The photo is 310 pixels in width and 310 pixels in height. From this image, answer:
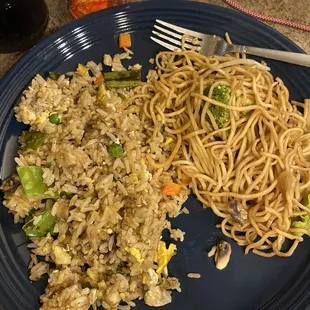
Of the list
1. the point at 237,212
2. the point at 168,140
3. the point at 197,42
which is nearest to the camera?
the point at 237,212

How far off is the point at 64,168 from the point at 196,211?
20.7 inches

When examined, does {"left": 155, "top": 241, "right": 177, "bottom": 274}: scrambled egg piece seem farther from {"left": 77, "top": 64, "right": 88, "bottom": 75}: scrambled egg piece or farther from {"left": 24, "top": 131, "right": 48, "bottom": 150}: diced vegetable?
{"left": 77, "top": 64, "right": 88, "bottom": 75}: scrambled egg piece

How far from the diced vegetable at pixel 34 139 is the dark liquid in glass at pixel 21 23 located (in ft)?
1.72

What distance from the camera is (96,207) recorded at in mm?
1837

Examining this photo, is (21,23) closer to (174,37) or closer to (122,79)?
(122,79)

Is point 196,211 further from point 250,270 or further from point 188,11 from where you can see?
point 188,11

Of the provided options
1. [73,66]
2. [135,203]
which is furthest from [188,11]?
[135,203]

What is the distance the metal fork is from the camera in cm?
208

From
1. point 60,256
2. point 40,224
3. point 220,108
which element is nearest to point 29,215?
point 40,224

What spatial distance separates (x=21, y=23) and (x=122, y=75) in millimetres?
533

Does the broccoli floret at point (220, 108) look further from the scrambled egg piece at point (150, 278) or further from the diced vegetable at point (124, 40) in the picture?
the scrambled egg piece at point (150, 278)

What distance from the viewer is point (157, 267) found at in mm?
1868

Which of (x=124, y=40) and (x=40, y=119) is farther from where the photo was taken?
(x=124, y=40)

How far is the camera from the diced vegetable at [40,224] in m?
1.84
